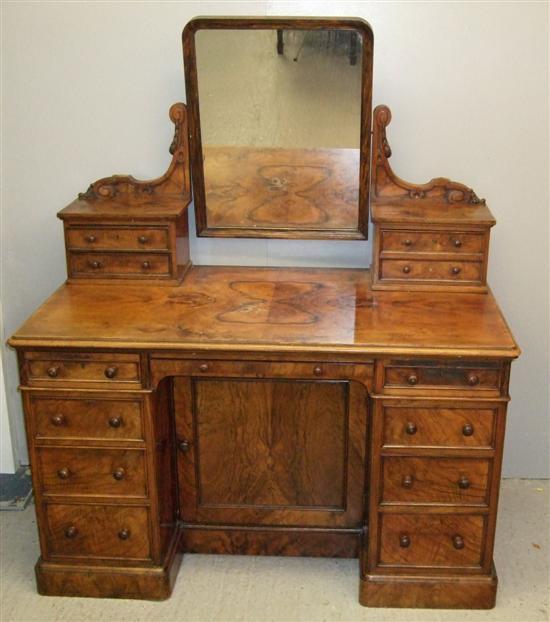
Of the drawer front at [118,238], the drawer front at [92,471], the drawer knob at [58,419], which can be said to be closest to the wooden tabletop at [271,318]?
the drawer front at [118,238]

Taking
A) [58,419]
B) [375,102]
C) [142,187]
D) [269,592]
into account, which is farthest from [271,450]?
[375,102]

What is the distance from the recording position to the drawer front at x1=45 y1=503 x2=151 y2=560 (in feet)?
8.61

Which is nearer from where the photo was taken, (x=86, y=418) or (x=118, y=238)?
(x=86, y=418)

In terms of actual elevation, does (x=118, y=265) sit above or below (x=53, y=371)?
above

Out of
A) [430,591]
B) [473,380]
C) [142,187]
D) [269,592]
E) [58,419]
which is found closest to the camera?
[473,380]

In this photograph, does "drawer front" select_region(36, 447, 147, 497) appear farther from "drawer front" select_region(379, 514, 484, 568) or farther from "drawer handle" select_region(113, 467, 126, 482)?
"drawer front" select_region(379, 514, 484, 568)

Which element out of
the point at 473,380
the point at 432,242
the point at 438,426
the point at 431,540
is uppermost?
the point at 432,242

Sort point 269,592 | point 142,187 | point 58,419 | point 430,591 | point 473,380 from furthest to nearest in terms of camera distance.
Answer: point 142,187, point 269,592, point 430,591, point 58,419, point 473,380

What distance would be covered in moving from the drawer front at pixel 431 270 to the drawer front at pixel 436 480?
0.60m

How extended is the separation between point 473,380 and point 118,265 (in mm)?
1202

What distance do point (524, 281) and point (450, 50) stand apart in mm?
837

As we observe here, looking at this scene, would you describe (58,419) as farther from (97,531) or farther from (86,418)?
(97,531)

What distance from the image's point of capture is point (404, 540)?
2590 mm

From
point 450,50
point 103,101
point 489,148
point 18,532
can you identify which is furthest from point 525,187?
point 18,532
